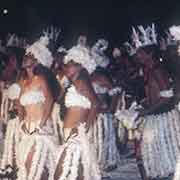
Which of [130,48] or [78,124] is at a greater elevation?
[130,48]

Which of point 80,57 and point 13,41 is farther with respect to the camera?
point 13,41

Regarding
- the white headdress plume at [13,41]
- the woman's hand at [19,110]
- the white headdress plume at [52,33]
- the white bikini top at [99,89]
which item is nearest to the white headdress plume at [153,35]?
the white bikini top at [99,89]

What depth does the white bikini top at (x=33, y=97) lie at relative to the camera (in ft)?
21.5

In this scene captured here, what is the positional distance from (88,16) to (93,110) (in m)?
1.88

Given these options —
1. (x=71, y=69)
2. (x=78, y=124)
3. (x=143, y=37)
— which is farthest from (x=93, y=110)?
(x=143, y=37)

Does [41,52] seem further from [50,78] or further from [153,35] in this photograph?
[153,35]

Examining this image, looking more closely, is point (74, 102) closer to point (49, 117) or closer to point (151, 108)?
point (49, 117)

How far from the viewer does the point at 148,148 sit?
21.5 ft

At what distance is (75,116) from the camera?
6230 mm

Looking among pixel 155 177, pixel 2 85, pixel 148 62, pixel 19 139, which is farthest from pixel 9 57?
pixel 155 177

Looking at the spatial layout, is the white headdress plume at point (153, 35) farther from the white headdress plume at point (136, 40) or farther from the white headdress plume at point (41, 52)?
the white headdress plume at point (41, 52)

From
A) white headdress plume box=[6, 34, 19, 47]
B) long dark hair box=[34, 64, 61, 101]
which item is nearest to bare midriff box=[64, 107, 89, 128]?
long dark hair box=[34, 64, 61, 101]

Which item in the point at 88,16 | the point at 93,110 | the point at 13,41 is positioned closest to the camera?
the point at 93,110

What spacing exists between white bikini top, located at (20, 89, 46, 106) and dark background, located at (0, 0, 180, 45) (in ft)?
4.70
